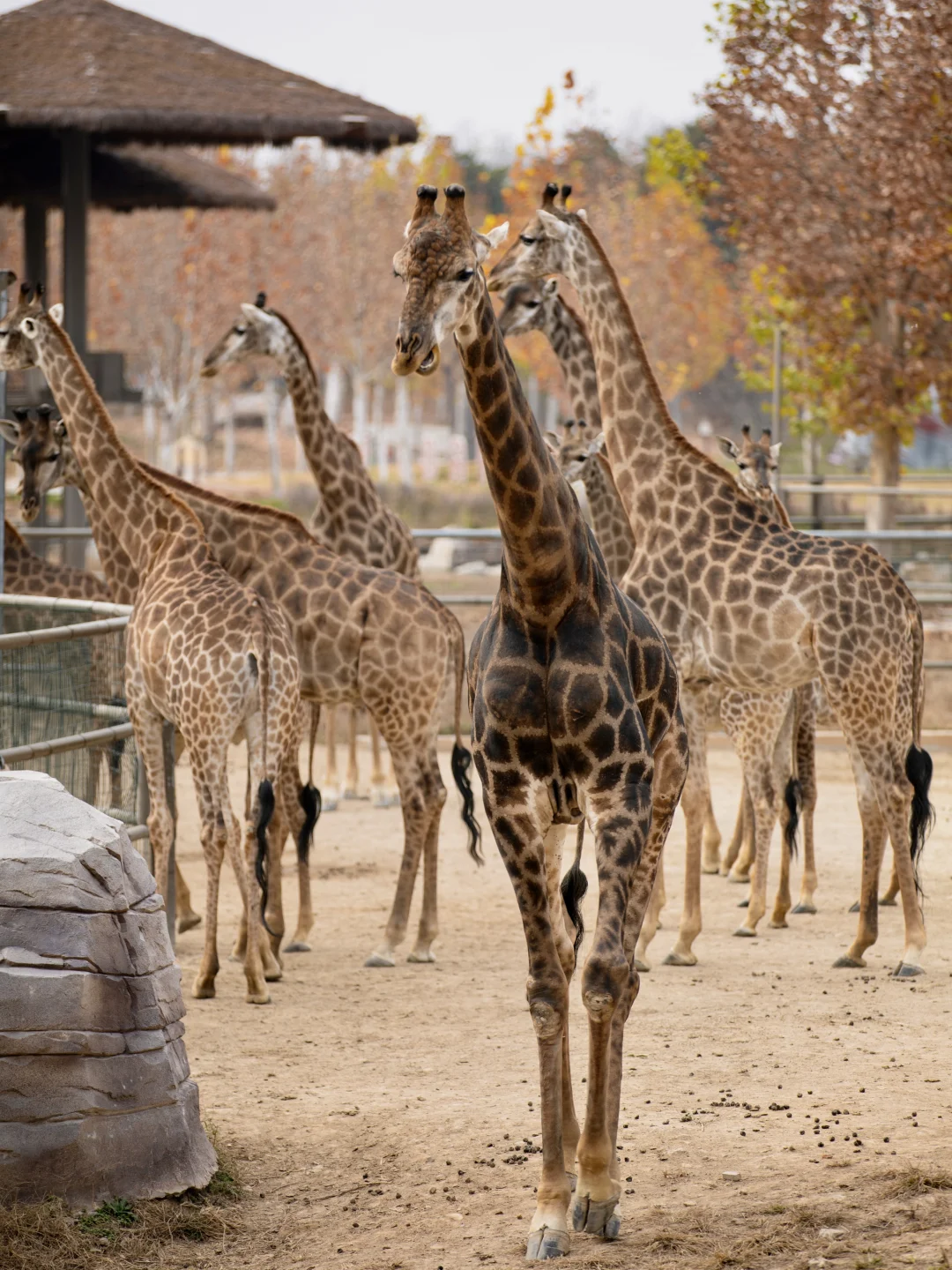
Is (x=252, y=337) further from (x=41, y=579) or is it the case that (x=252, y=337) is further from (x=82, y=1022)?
(x=82, y=1022)

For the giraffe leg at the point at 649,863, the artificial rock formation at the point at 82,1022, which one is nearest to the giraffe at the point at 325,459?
the giraffe leg at the point at 649,863

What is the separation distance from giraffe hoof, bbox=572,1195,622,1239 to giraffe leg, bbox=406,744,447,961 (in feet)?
10.2

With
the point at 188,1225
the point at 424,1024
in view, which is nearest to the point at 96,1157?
the point at 188,1225

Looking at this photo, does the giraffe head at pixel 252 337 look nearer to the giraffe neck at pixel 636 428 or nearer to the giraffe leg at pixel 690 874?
the giraffe neck at pixel 636 428

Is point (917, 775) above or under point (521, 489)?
under

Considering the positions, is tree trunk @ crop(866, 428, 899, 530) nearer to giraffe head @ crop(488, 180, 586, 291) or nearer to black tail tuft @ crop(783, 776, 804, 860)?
black tail tuft @ crop(783, 776, 804, 860)

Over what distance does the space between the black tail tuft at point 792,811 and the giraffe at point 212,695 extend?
232cm

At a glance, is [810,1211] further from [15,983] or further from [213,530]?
[213,530]

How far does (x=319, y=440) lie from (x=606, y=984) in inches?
244

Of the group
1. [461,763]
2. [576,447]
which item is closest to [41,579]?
[461,763]

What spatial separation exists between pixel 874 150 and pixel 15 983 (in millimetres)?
14010

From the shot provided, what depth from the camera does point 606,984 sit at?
12.6 ft

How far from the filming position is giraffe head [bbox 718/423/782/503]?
854 centimetres

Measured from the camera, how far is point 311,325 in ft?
118
